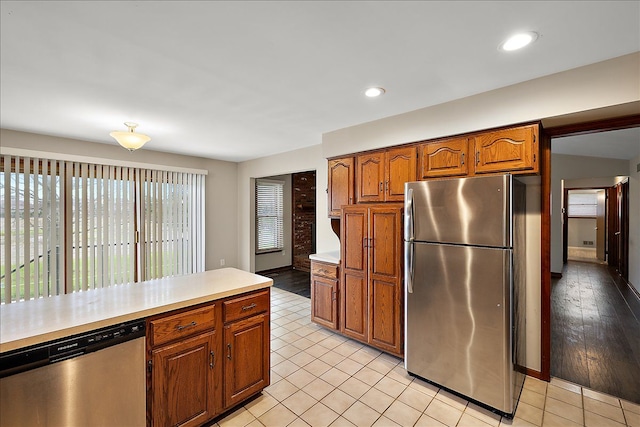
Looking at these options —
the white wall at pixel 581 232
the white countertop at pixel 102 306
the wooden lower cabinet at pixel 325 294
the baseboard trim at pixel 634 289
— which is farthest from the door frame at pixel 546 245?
the white wall at pixel 581 232

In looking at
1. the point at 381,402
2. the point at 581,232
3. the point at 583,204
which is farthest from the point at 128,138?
the point at 581,232

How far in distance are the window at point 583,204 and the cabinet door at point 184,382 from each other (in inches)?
445

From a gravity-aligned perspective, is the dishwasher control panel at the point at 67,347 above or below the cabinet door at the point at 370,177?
below

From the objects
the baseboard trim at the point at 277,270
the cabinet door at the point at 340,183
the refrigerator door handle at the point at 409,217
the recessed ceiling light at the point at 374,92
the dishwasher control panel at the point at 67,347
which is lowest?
the baseboard trim at the point at 277,270

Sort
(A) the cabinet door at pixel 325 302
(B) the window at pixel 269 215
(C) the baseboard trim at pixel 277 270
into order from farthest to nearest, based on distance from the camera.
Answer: (C) the baseboard trim at pixel 277 270 < (B) the window at pixel 269 215 < (A) the cabinet door at pixel 325 302

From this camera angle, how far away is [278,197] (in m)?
6.84

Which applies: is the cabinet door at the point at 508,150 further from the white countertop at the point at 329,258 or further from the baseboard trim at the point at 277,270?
the baseboard trim at the point at 277,270

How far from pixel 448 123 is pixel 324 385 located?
103 inches

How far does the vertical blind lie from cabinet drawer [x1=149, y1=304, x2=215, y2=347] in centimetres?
343

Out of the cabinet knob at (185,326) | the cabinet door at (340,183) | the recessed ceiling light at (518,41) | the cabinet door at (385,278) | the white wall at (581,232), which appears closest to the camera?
the recessed ceiling light at (518,41)

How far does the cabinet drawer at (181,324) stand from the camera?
166 centimetres

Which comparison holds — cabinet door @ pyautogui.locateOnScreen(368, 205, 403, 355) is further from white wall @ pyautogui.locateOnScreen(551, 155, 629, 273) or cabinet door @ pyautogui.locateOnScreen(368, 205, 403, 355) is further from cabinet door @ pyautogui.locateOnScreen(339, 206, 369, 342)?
white wall @ pyautogui.locateOnScreen(551, 155, 629, 273)

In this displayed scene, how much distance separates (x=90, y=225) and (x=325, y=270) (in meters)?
3.59

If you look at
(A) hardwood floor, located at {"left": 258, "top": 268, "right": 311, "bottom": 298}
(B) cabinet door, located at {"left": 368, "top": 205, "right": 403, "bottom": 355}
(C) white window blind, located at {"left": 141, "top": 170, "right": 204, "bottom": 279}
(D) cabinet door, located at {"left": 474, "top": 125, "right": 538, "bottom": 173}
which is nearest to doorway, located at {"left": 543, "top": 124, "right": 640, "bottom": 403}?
(D) cabinet door, located at {"left": 474, "top": 125, "right": 538, "bottom": 173}
